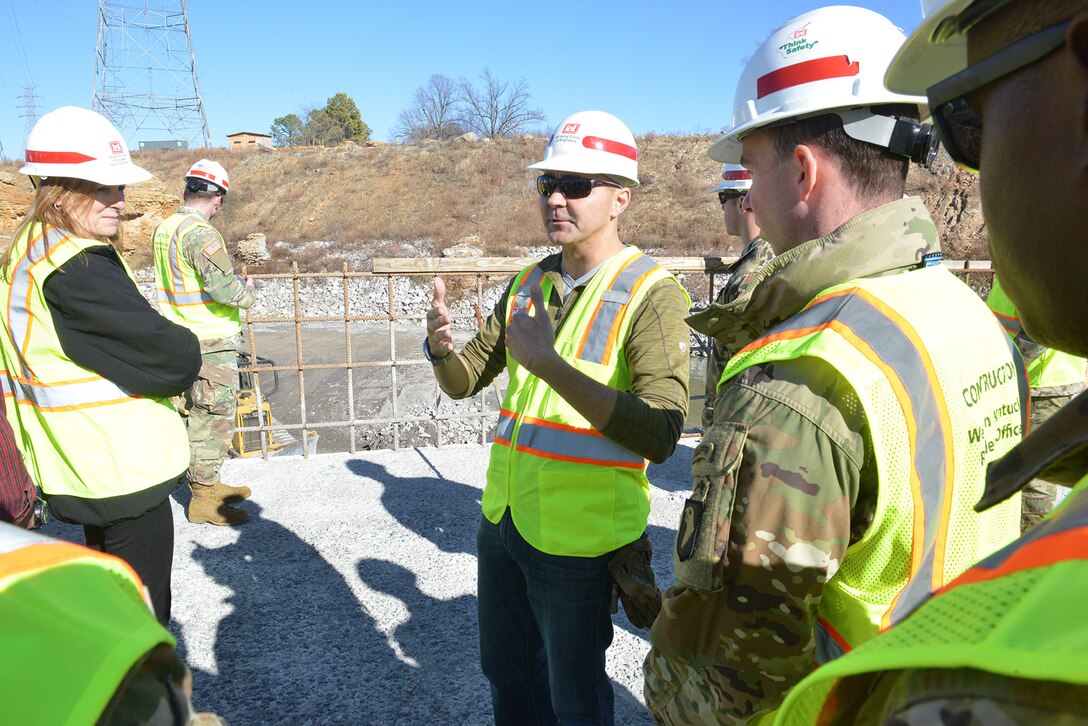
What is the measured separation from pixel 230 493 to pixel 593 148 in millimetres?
3793

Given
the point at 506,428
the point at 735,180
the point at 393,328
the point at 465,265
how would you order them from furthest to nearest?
1. the point at 393,328
2. the point at 465,265
3. the point at 735,180
4. the point at 506,428

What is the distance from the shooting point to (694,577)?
1123mm

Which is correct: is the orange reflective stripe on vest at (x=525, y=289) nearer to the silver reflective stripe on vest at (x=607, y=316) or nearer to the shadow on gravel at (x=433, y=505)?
the silver reflective stripe on vest at (x=607, y=316)

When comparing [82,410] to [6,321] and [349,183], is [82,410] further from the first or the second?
[349,183]

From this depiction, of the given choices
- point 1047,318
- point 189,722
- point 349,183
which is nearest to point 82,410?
point 189,722

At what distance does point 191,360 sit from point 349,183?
132 feet

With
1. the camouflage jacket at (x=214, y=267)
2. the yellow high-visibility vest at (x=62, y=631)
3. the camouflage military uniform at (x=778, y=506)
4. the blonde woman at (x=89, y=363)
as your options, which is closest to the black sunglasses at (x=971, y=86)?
the camouflage military uniform at (x=778, y=506)

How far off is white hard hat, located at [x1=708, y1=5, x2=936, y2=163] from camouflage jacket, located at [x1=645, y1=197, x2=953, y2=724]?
8.3 inches

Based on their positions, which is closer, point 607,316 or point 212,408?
point 607,316

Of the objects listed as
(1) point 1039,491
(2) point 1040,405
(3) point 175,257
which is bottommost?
(1) point 1039,491

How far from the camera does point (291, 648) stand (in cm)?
322

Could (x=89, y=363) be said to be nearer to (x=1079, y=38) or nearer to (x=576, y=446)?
(x=576, y=446)

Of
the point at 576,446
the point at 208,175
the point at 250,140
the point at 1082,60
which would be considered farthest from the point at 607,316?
the point at 250,140

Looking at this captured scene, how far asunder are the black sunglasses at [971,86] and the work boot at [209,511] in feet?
15.2
